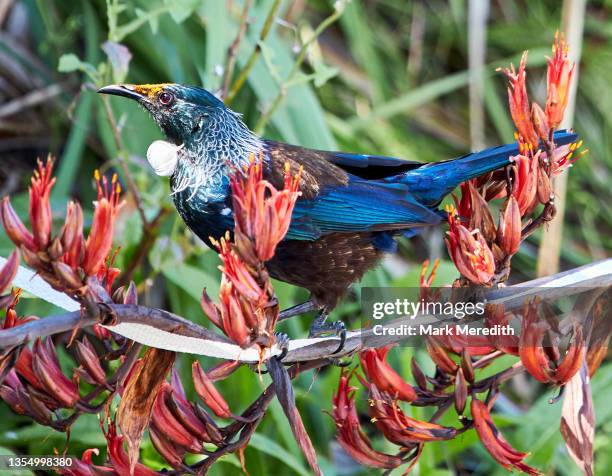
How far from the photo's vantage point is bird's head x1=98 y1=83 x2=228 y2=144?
1669 mm

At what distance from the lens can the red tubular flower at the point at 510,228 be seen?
1.40 metres

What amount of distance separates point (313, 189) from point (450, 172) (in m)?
0.26

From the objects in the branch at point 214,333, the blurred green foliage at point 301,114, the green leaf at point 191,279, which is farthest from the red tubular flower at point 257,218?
the green leaf at point 191,279

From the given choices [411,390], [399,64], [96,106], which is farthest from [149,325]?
[399,64]

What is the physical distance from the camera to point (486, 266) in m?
1.39

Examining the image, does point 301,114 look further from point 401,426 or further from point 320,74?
point 401,426

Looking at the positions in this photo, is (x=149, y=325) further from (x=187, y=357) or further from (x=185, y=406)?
(x=187, y=357)

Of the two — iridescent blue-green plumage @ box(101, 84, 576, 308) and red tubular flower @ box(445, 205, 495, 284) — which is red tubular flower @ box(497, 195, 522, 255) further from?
iridescent blue-green plumage @ box(101, 84, 576, 308)

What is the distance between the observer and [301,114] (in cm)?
267

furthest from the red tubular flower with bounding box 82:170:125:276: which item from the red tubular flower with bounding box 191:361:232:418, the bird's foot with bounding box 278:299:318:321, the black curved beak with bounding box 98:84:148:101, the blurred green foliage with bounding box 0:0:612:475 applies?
the blurred green foliage with bounding box 0:0:612:475

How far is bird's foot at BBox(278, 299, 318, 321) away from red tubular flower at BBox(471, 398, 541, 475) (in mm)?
384

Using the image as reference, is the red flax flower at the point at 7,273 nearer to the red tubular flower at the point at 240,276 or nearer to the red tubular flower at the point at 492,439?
the red tubular flower at the point at 240,276

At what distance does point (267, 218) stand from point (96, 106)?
187 centimetres

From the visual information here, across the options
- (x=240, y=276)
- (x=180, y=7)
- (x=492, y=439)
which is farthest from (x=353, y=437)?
(x=180, y=7)
